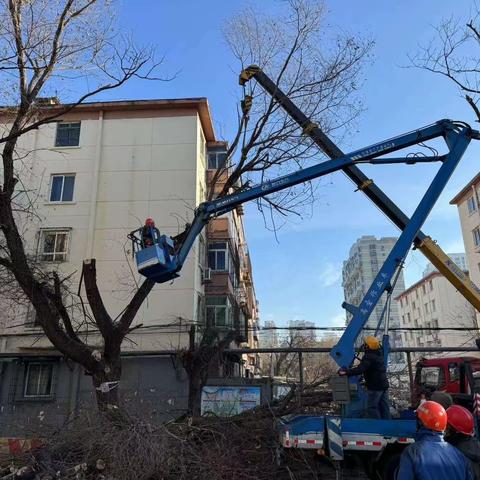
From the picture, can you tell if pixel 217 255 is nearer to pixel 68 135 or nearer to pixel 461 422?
pixel 68 135

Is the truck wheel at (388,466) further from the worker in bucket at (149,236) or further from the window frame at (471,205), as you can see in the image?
the window frame at (471,205)

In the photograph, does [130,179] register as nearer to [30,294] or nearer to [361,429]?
[30,294]

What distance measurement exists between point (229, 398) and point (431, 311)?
7306 cm

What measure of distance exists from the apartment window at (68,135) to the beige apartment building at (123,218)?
2.3 inches

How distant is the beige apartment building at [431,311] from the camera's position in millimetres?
65438

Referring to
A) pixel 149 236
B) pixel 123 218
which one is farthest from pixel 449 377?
pixel 123 218

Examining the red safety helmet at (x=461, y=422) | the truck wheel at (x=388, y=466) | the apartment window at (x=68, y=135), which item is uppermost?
the apartment window at (x=68, y=135)

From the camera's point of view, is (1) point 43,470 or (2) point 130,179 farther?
(2) point 130,179

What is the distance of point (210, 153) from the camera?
1101 inches

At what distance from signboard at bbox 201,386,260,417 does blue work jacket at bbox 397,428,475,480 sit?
30.0 feet

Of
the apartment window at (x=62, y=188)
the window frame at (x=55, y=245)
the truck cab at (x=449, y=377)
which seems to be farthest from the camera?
the apartment window at (x=62, y=188)

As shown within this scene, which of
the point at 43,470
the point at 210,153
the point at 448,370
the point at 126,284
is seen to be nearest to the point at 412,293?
the point at 210,153

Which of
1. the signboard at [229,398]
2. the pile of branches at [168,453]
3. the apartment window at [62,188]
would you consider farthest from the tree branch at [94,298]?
the apartment window at [62,188]

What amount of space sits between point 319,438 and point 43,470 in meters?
4.01
